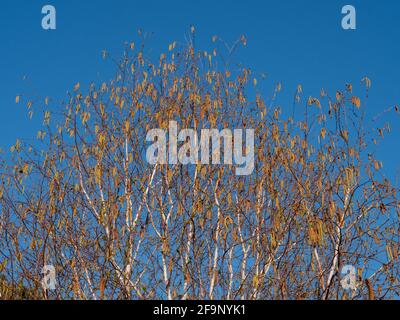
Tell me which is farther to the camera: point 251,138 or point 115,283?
point 251,138

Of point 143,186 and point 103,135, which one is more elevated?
point 103,135

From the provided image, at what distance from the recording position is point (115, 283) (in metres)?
6.30

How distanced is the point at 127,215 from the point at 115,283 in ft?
2.36

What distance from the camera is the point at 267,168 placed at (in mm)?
A: 6320

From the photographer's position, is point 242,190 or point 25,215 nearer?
point 25,215

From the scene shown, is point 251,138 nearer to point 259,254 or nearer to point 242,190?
point 242,190

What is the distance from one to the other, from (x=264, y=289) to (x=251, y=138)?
1606mm

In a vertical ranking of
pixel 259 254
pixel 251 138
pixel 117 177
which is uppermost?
pixel 251 138
